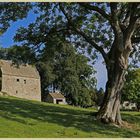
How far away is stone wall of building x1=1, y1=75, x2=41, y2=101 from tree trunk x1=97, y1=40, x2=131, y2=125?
57.8 meters

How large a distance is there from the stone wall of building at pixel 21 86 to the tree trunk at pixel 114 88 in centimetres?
5781

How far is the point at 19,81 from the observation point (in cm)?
8756

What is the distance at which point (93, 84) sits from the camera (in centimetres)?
10731

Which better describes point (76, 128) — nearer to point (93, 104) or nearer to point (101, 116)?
point (101, 116)

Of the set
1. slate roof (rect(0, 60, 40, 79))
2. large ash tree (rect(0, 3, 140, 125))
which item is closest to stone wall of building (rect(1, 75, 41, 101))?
slate roof (rect(0, 60, 40, 79))

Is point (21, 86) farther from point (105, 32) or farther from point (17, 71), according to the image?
point (105, 32)

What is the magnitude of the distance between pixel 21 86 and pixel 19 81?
1138 mm

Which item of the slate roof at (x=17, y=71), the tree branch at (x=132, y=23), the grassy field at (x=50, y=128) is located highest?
the slate roof at (x=17, y=71)

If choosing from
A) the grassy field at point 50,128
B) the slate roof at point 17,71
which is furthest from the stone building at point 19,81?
the grassy field at point 50,128

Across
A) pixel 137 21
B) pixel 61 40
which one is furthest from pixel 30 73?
pixel 137 21

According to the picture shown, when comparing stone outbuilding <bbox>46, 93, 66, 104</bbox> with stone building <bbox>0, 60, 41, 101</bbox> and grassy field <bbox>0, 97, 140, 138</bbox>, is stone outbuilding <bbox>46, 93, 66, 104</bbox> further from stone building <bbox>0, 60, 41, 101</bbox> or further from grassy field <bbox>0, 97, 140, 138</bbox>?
grassy field <bbox>0, 97, 140, 138</bbox>

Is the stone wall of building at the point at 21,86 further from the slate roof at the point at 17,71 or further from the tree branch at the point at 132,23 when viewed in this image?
the tree branch at the point at 132,23

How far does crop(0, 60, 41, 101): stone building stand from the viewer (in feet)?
276

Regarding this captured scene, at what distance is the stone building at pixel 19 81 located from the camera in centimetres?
8406
